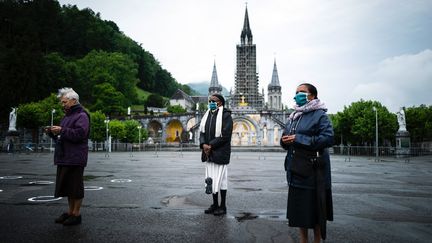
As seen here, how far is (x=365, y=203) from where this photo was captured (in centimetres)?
778

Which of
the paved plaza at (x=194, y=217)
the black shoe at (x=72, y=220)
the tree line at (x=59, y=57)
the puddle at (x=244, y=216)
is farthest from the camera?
the tree line at (x=59, y=57)

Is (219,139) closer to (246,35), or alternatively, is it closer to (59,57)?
(59,57)

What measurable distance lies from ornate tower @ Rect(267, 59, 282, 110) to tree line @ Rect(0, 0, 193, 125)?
4291 cm

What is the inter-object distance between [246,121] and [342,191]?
7721 cm

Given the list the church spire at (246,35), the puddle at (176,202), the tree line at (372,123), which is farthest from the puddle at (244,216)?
the church spire at (246,35)

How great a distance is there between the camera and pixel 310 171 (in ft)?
14.0

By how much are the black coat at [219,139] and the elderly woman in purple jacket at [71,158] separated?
7.32 ft

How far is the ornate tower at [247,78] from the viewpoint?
110750 millimetres

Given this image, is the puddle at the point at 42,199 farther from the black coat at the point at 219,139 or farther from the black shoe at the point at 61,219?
the black coat at the point at 219,139

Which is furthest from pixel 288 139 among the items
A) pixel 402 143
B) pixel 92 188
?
pixel 402 143

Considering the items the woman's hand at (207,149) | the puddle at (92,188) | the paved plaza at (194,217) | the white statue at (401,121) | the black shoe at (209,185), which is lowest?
the paved plaza at (194,217)

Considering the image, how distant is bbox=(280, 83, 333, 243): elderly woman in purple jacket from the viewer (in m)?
4.21

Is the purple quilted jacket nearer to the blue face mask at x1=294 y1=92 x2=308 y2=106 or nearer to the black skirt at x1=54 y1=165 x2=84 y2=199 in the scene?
the black skirt at x1=54 y1=165 x2=84 y2=199

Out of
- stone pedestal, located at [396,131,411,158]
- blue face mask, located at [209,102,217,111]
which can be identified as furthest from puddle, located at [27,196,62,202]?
stone pedestal, located at [396,131,411,158]
